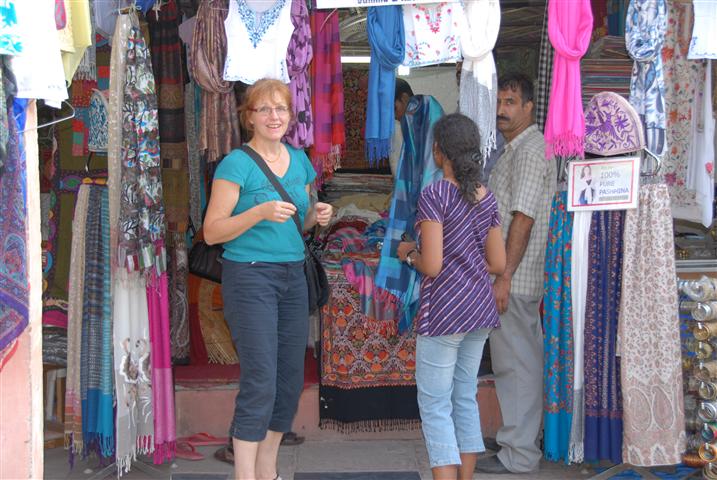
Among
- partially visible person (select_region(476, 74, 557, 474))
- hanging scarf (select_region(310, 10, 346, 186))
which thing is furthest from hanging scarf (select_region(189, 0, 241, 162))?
partially visible person (select_region(476, 74, 557, 474))

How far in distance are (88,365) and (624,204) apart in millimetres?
2671

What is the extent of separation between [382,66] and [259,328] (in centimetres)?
141

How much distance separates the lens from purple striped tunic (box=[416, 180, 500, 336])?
3.46 m

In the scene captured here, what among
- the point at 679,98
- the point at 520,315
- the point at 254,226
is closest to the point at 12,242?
the point at 254,226

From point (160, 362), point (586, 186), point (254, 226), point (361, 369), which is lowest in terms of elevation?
point (361, 369)

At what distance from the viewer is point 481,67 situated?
4.02m

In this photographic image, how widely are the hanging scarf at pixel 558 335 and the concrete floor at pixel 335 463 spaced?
8.2 inches

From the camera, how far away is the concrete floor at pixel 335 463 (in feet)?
14.3

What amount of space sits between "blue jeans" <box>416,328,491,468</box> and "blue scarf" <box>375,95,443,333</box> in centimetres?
91

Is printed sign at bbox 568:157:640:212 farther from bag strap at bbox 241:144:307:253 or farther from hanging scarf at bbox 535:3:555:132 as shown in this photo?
bag strap at bbox 241:144:307:253

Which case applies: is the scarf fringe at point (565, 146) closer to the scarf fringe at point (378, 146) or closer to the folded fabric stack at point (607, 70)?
the folded fabric stack at point (607, 70)

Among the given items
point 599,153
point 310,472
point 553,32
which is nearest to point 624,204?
point 599,153

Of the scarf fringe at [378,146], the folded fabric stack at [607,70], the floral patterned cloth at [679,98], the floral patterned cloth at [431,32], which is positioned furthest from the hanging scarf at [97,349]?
the floral patterned cloth at [679,98]

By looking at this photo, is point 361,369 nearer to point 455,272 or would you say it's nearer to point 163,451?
point 163,451
